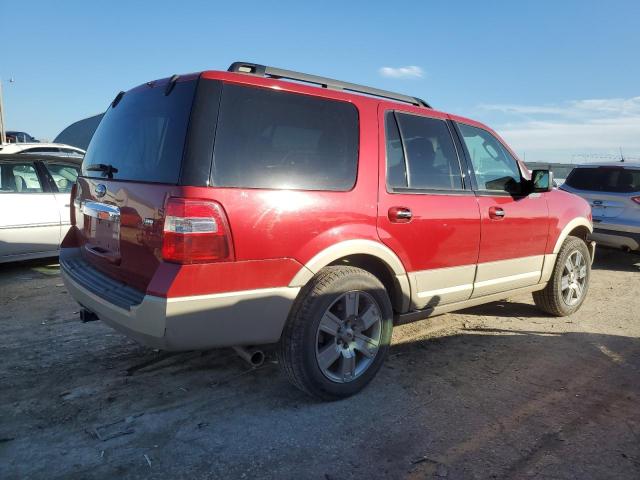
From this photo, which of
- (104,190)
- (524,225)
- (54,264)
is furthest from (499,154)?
(54,264)

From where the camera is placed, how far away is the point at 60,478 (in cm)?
232

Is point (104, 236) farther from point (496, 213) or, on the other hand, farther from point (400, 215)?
point (496, 213)

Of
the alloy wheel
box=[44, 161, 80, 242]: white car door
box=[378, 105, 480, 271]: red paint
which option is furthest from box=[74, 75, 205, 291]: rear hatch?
box=[44, 161, 80, 242]: white car door

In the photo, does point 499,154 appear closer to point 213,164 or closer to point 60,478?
point 213,164

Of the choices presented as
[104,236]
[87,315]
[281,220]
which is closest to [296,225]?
[281,220]

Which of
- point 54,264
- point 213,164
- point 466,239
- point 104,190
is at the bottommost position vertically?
point 54,264

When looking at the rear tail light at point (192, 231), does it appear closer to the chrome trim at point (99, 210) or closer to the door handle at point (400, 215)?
the chrome trim at point (99, 210)

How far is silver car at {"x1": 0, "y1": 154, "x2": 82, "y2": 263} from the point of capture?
6.09 m

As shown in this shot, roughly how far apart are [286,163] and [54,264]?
562 centimetres

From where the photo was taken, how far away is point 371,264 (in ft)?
11.1

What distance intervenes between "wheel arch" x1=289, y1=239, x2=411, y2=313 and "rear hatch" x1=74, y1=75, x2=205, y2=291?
0.86 meters

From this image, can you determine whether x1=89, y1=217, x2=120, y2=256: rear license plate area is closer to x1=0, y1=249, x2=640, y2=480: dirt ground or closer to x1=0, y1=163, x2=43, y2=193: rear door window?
x1=0, y1=249, x2=640, y2=480: dirt ground

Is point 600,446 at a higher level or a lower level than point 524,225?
lower

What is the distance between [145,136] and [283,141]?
83 cm
